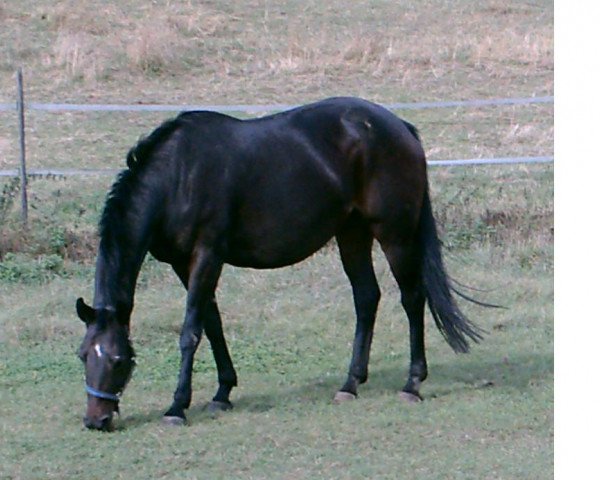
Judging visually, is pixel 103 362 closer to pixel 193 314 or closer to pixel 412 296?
pixel 193 314

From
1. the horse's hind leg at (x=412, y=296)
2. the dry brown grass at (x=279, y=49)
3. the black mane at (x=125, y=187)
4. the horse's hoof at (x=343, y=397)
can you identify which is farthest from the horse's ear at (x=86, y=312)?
the dry brown grass at (x=279, y=49)

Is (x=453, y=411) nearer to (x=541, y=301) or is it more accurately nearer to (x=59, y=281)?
(x=541, y=301)

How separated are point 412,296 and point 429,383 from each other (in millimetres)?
562

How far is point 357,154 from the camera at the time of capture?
6.55 meters

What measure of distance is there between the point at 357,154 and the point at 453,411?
157 cm

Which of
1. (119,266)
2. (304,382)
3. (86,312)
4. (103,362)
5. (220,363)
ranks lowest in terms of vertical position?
(304,382)

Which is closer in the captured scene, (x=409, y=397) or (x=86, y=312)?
(x=86, y=312)

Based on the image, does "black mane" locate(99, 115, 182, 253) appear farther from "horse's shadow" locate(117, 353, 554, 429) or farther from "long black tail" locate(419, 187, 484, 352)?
"long black tail" locate(419, 187, 484, 352)

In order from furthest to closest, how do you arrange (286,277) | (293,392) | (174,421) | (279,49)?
1. (279,49)
2. (286,277)
3. (293,392)
4. (174,421)

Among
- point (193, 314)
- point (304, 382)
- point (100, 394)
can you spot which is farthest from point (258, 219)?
point (100, 394)

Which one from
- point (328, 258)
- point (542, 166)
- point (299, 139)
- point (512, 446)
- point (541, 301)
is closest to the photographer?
point (512, 446)

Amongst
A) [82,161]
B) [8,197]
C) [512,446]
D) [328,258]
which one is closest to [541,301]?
[328,258]

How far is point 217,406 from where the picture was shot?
6.30m

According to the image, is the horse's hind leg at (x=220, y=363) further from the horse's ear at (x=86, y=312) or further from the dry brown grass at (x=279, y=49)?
the dry brown grass at (x=279, y=49)
